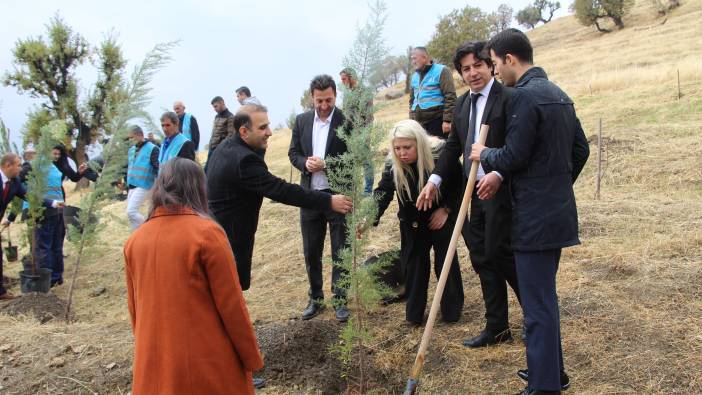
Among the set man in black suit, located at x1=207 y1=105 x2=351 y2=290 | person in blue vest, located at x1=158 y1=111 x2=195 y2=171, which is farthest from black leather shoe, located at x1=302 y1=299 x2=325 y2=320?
person in blue vest, located at x1=158 y1=111 x2=195 y2=171

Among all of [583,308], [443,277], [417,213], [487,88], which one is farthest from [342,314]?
[487,88]

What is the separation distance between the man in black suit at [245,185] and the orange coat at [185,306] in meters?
1.26

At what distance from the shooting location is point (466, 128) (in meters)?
3.80

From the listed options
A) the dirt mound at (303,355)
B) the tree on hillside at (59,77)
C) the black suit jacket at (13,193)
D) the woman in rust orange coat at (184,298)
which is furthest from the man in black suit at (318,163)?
the tree on hillside at (59,77)

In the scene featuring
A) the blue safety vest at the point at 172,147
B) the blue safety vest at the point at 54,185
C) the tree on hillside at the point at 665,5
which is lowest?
the blue safety vest at the point at 54,185

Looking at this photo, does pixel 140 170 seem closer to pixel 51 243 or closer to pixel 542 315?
pixel 51 243

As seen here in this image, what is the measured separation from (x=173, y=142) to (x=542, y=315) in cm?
603

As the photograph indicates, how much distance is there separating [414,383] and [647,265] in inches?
114

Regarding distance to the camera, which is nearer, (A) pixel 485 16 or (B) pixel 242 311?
(B) pixel 242 311

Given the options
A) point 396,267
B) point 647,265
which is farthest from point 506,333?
point 647,265

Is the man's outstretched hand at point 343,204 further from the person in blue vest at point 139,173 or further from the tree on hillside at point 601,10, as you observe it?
the tree on hillside at point 601,10

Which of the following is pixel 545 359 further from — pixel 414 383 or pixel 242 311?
pixel 242 311

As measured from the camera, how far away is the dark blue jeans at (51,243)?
8.23 metres

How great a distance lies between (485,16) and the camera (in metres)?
33.3
